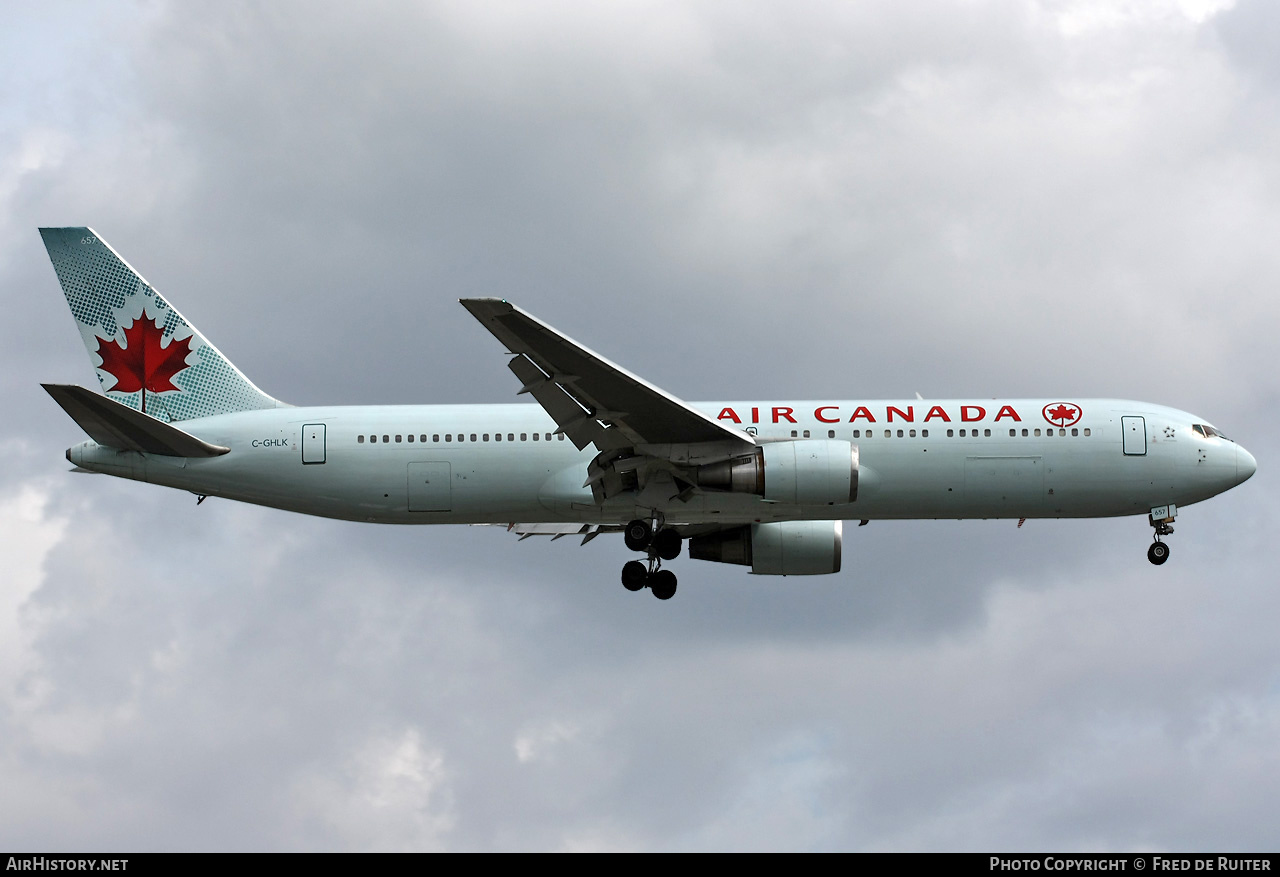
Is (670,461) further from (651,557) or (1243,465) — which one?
(1243,465)

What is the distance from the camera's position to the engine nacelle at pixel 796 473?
136 ft

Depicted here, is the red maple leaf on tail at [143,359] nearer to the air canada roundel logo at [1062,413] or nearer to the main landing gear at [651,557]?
the main landing gear at [651,557]

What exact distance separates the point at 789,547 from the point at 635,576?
522cm

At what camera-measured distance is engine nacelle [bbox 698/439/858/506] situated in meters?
41.4

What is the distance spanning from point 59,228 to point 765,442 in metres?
23.1

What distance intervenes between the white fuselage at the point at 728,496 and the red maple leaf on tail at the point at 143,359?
3.06 metres

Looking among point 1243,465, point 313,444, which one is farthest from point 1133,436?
point 313,444

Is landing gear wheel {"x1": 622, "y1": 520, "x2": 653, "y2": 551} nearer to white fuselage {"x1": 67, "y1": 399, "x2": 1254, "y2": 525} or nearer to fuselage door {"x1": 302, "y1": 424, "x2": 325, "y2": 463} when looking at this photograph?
white fuselage {"x1": 67, "y1": 399, "x2": 1254, "y2": 525}

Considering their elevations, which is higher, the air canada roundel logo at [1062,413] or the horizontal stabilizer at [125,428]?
the air canada roundel logo at [1062,413]

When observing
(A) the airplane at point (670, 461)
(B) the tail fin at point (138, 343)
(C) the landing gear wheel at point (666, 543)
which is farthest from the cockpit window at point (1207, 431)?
(B) the tail fin at point (138, 343)

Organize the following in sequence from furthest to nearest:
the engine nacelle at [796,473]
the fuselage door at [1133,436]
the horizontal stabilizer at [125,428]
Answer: the fuselage door at [1133,436] → the engine nacelle at [796,473] → the horizontal stabilizer at [125,428]

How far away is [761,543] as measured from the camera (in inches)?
1902
